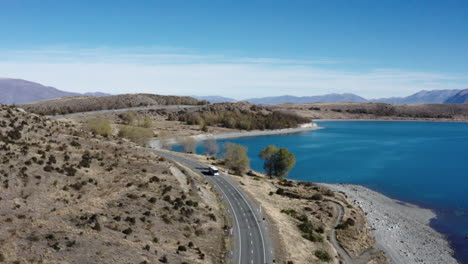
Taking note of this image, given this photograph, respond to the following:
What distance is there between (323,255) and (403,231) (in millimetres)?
23190

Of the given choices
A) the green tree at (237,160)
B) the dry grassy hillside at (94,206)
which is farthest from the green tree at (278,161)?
the dry grassy hillside at (94,206)

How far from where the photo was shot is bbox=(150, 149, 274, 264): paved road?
29.5 m

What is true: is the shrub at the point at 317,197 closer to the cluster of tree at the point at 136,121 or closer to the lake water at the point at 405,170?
the lake water at the point at 405,170

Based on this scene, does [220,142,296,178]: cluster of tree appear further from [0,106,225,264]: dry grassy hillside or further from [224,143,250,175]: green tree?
[0,106,225,264]: dry grassy hillside

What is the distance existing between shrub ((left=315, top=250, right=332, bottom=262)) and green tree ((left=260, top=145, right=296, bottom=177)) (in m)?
39.7

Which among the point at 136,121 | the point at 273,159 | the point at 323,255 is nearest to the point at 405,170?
the point at 273,159

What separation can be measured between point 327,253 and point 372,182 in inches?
2131

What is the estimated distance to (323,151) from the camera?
133375 mm

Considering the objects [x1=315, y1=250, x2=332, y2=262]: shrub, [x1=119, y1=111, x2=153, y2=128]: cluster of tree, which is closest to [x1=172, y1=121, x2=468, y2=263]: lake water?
[x1=315, y1=250, x2=332, y2=262]: shrub

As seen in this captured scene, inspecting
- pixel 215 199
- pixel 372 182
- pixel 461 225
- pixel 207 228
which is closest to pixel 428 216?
pixel 461 225

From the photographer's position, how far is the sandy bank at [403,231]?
140 ft

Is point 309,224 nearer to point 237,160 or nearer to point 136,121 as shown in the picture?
point 237,160

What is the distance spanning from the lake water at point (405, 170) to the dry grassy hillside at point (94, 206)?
35859 millimetres

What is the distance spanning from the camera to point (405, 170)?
97.8 meters
